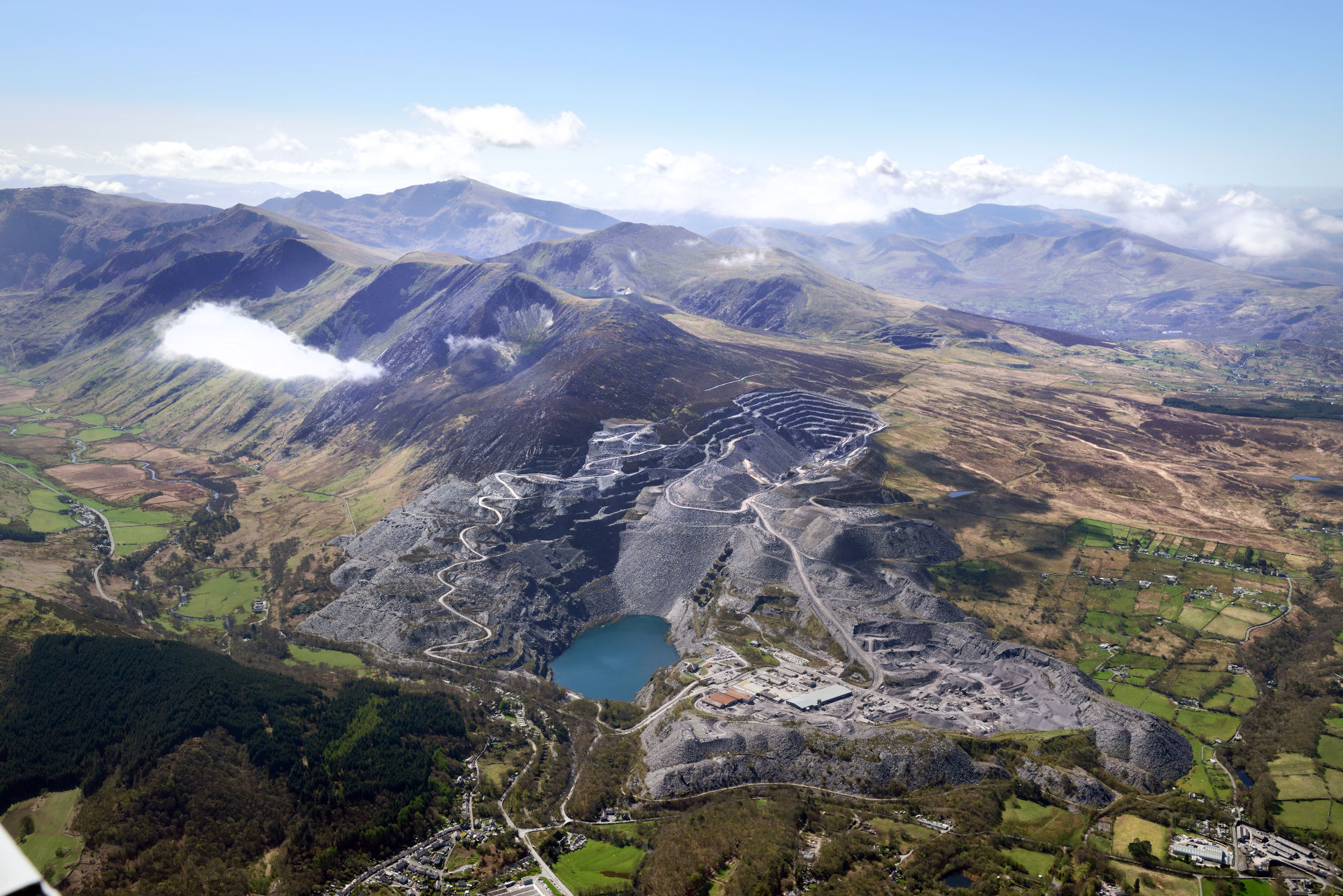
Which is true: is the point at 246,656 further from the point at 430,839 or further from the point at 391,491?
the point at 391,491

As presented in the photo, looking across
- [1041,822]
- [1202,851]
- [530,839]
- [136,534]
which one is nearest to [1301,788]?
[1202,851]

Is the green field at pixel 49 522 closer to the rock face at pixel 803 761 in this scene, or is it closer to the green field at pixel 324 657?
the green field at pixel 324 657

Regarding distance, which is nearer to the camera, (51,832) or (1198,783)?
(51,832)

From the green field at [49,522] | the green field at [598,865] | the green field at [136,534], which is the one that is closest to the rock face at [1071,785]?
the green field at [598,865]

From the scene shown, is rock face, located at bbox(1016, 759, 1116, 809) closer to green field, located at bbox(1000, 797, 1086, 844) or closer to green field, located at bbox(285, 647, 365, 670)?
green field, located at bbox(1000, 797, 1086, 844)

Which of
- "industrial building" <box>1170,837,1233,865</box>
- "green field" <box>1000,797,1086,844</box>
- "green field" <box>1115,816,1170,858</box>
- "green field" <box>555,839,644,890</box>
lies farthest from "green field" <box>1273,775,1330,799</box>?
"green field" <box>555,839,644,890</box>

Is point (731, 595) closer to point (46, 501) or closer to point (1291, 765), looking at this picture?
point (1291, 765)

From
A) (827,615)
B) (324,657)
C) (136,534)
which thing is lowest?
(324,657)
